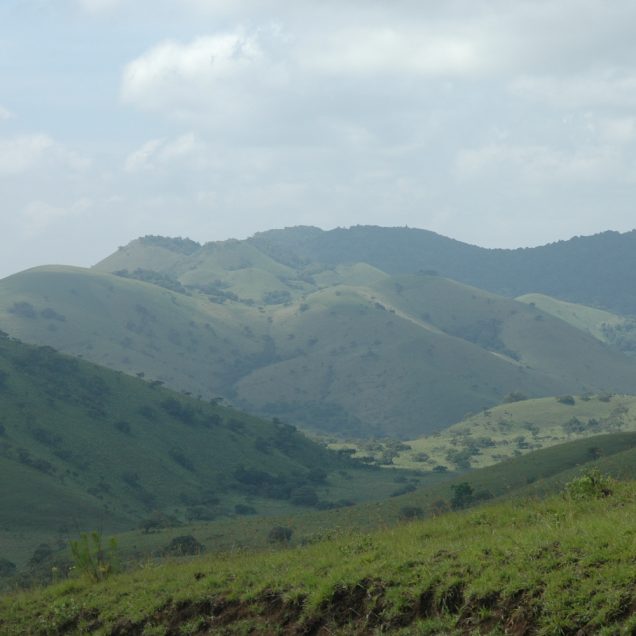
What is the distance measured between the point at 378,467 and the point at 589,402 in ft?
175

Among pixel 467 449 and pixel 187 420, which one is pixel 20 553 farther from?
pixel 467 449

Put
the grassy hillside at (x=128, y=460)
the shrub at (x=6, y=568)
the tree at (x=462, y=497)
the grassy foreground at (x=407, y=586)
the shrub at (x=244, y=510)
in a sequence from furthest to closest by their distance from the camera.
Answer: the shrub at (x=244, y=510), the grassy hillside at (x=128, y=460), the tree at (x=462, y=497), the shrub at (x=6, y=568), the grassy foreground at (x=407, y=586)

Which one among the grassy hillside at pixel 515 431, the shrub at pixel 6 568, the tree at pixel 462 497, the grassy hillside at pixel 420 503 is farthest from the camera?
the grassy hillside at pixel 515 431

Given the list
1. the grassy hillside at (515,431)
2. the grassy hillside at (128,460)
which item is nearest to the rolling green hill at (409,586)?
the grassy hillside at (128,460)

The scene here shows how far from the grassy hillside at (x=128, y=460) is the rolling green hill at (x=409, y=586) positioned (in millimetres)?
50754

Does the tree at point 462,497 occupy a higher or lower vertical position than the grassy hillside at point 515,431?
higher

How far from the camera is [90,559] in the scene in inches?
744

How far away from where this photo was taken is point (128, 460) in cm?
10425

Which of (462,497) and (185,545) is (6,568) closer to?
(185,545)

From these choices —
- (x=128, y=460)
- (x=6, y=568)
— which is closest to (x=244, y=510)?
(x=128, y=460)

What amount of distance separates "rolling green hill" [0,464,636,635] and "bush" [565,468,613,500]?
0.05 metres

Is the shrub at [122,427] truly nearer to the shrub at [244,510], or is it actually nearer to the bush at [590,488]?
the shrub at [244,510]

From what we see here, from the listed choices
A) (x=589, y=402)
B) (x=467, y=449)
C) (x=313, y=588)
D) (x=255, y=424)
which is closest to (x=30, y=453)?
(x=255, y=424)

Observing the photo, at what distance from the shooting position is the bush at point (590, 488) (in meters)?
16.9
